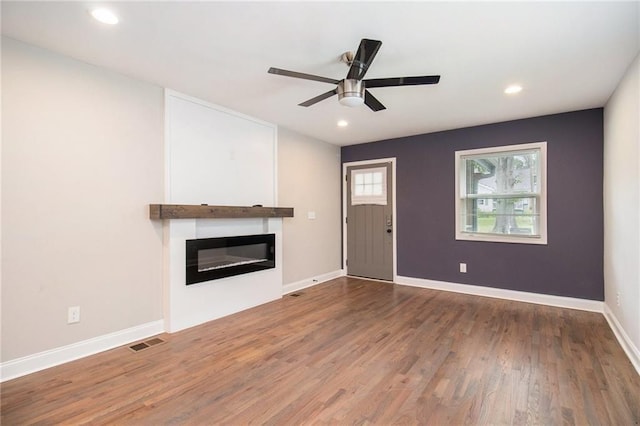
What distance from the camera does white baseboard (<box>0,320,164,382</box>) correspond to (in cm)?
Answer: 231

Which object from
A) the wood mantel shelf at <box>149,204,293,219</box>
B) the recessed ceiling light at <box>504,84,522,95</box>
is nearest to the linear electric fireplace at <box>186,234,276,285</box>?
the wood mantel shelf at <box>149,204,293,219</box>

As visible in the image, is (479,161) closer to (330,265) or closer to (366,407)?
(330,265)

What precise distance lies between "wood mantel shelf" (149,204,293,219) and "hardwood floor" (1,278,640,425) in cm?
121

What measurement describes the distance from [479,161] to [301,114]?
9.22ft

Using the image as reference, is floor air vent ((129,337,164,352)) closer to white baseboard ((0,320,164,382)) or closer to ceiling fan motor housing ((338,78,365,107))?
white baseboard ((0,320,164,382))

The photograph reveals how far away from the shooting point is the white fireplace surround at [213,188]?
327 cm

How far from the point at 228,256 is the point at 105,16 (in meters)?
2.58

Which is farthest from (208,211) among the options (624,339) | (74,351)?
(624,339)

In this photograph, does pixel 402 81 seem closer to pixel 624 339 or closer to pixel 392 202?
pixel 624 339

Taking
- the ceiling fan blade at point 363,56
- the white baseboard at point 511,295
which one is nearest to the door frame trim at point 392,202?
the white baseboard at point 511,295

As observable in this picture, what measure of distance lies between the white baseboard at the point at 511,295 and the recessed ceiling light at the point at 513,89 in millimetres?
2691

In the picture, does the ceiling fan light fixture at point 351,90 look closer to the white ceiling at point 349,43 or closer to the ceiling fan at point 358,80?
the ceiling fan at point 358,80

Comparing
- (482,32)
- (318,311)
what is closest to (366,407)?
(318,311)

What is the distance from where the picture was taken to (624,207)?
2.88m
